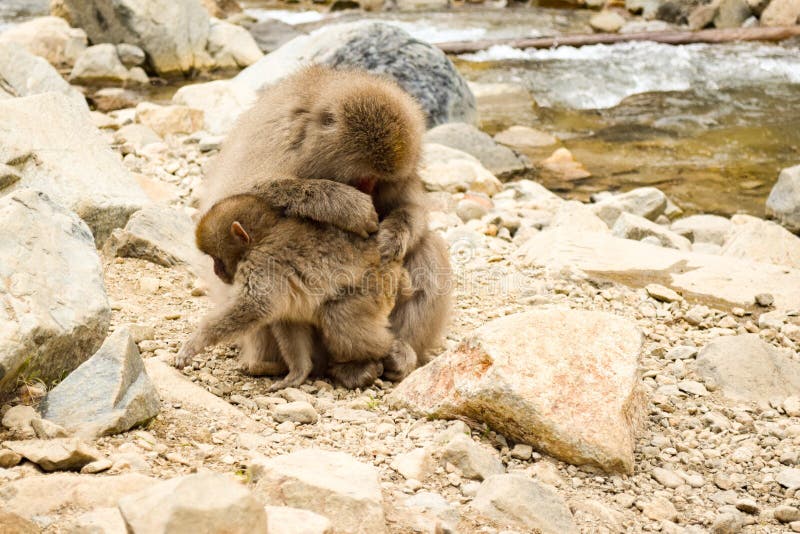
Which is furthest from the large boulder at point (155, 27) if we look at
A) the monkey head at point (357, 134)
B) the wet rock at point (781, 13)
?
the wet rock at point (781, 13)

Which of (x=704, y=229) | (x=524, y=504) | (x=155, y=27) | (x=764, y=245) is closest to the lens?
(x=524, y=504)

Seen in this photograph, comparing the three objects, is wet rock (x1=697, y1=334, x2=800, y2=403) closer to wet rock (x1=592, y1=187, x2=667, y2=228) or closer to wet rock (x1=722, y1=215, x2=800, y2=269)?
wet rock (x1=722, y1=215, x2=800, y2=269)

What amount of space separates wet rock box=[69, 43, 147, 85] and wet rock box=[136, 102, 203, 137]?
4.12 meters

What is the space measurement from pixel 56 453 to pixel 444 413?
1.63 m

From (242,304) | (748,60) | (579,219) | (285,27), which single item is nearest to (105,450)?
(242,304)

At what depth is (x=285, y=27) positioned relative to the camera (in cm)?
1922

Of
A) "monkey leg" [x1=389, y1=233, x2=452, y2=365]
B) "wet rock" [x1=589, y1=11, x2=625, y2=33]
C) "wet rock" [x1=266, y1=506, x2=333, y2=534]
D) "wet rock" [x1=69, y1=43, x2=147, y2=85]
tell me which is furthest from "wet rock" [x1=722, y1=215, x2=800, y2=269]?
"wet rock" [x1=589, y1=11, x2=625, y2=33]

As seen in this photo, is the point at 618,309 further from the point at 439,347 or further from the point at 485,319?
the point at 439,347

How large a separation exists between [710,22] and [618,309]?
16379mm

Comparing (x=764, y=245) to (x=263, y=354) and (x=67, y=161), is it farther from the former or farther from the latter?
(x=67, y=161)

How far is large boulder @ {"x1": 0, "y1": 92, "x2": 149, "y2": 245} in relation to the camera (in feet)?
19.2

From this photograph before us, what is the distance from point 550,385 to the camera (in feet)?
12.8

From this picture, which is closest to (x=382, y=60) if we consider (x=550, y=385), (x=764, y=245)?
(x=764, y=245)

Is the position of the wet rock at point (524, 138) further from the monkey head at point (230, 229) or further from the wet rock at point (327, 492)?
the wet rock at point (327, 492)
